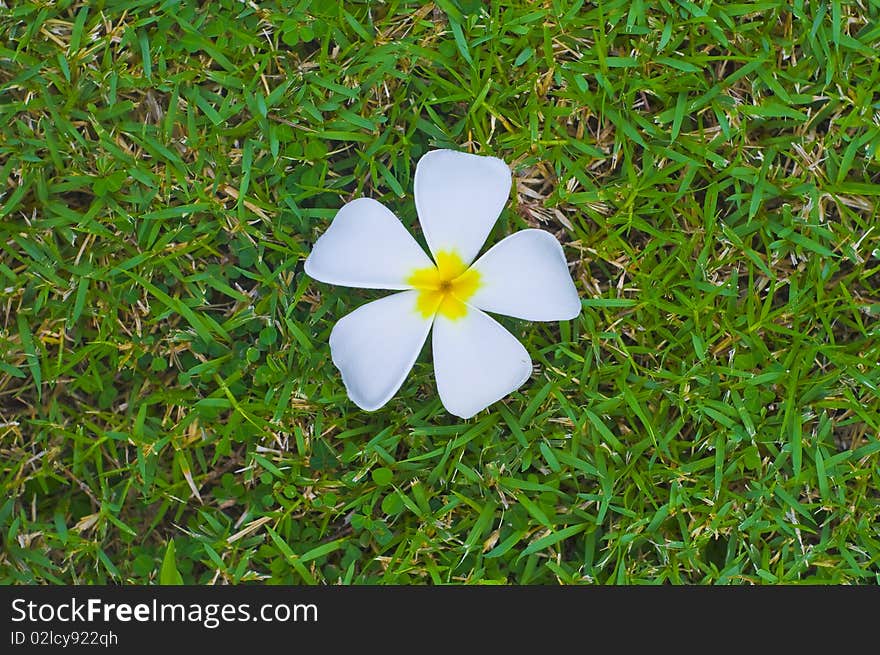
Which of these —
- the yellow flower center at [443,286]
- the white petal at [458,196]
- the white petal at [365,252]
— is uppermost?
the white petal at [458,196]

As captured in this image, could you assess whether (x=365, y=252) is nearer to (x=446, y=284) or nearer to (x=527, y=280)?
(x=446, y=284)

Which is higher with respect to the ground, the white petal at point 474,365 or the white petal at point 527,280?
the white petal at point 527,280

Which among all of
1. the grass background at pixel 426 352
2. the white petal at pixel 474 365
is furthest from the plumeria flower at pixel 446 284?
the grass background at pixel 426 352

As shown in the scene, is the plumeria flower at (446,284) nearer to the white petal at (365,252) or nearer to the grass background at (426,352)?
the white petal at (365,252)

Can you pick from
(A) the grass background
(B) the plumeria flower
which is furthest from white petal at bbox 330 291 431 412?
(A) the grass background

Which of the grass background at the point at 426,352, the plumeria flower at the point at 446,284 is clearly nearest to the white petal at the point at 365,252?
the plumeria flower at the point at 446,284

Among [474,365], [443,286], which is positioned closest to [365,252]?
[443,286]

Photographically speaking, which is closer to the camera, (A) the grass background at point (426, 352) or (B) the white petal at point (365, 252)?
(B) the white petal at point (365, 252)

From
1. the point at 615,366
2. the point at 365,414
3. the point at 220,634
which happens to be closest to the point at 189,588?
the point at 220,634

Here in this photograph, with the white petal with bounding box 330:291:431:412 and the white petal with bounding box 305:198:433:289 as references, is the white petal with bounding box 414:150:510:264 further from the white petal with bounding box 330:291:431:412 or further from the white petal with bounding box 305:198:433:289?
the white petal with bounding box 330:291:431:412
